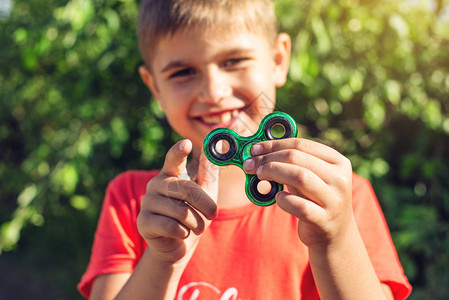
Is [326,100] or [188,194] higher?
[188,194]

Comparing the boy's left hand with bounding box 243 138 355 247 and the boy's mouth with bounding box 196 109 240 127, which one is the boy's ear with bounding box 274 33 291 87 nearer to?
the boy's mouth with bounding box 196 109 240 127

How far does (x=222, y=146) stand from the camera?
79 centimetres

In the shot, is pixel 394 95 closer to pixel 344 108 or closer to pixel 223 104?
pixel 344 108

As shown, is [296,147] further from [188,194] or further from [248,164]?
[188,194]

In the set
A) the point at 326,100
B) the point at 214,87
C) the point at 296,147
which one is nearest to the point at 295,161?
the point at 296,147

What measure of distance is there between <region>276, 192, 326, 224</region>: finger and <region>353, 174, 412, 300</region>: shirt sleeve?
1.42ft

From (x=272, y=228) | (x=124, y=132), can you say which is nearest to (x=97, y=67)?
(x=124, y=132)

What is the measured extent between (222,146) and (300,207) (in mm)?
182

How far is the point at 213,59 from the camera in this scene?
3.58 ft

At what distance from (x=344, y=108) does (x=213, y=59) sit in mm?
1398

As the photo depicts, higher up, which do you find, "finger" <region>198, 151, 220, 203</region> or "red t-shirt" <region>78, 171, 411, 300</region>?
"finger" <region>198, 151, 220, 203</region>

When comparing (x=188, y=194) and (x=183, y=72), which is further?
(x=183, y=72)

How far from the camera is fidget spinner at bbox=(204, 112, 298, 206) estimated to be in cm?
75

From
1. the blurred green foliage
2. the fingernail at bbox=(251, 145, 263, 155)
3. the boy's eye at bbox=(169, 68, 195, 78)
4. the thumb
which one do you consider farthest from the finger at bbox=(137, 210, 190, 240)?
the blurred green foliage
